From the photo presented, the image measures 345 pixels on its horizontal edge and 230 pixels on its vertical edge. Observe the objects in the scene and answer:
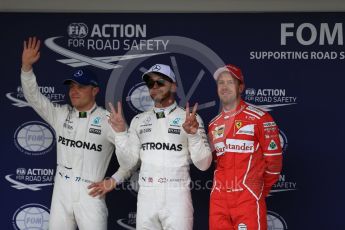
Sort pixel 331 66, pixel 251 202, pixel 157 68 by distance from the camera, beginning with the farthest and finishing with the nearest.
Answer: pixel 331 66 < pixel 157 68 < pixel 251 202

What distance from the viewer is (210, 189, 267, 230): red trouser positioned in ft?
13.8

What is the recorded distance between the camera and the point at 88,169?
4656mm

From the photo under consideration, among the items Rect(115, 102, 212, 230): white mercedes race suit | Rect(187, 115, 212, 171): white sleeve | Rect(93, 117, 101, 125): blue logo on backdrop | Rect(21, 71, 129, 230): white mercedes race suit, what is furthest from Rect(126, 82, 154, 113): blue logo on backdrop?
Rect(187, 115, 212, 171): white sleeve

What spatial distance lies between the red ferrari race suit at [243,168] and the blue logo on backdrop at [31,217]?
5.40ft

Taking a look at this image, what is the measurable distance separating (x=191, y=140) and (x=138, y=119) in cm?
58

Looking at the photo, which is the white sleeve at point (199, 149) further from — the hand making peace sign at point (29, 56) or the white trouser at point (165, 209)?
the hand making peace sign at point (29, 56)

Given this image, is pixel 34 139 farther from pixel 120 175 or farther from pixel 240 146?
pixel 240 146

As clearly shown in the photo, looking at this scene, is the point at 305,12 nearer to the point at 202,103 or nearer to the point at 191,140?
the point at 202,103

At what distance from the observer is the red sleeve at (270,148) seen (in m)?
4.33

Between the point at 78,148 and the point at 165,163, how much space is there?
71cm

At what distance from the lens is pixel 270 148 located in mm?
4328

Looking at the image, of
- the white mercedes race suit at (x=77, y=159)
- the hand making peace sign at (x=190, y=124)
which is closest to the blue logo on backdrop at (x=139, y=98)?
the white mercedes race suit at (x=77, y=159)
